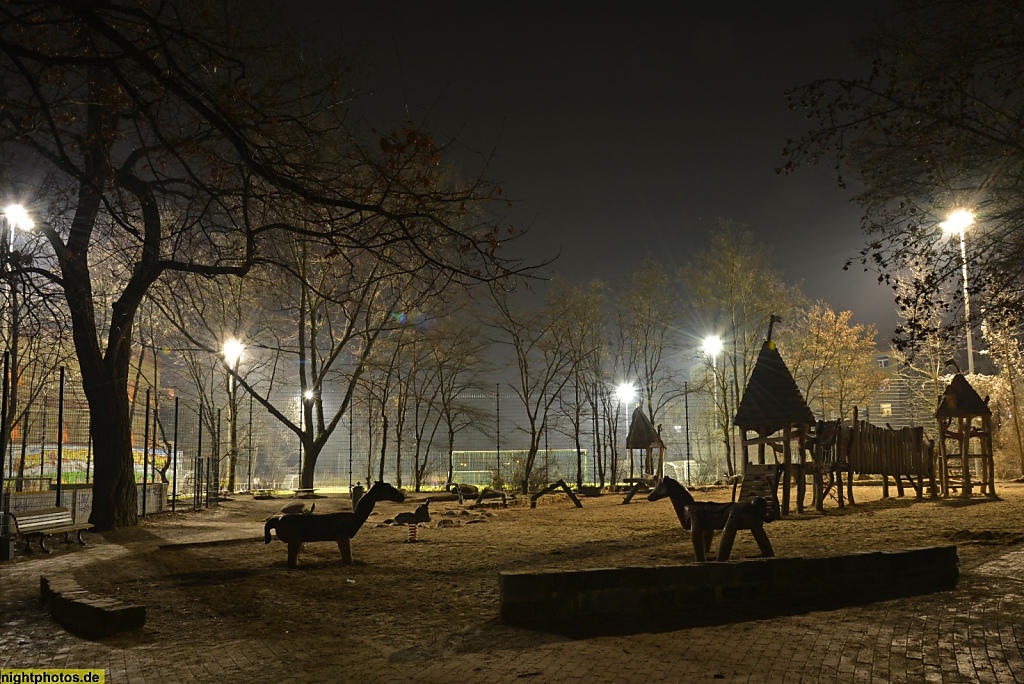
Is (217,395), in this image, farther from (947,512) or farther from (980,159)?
(980,159)

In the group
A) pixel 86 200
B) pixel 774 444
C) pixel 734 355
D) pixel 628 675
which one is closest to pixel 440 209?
pixel 628 675

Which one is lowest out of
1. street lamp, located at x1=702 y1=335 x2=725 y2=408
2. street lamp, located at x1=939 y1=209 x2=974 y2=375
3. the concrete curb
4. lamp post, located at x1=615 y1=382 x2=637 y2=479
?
the concrete curb

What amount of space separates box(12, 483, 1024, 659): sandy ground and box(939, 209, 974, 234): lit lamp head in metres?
4.08

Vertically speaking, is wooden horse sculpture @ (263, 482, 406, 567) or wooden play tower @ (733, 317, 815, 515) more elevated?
wooden play tower @ (733, 317, 815, 515)

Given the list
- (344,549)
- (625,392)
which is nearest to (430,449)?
(625,392)

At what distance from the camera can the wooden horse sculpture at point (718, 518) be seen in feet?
27.8

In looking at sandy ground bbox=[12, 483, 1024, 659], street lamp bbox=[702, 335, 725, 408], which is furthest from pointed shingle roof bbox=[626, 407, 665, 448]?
sandy ground bbox=[12, 483, 1024, 659]

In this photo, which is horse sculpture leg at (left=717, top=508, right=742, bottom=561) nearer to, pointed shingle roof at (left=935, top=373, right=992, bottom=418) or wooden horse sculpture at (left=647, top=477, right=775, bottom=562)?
wooden horse sculpture at (left=647, top=477, right=775, bottom=562)

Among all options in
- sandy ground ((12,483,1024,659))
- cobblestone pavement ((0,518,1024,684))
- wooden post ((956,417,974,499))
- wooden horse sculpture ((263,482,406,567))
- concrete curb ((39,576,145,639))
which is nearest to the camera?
cobblestone pavement ((0,518,1024,684))

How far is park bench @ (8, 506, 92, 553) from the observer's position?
39.0 feet

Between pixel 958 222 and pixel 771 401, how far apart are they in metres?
6.97

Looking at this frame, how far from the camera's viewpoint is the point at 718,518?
8.85 metres

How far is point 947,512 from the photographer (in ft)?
50.5

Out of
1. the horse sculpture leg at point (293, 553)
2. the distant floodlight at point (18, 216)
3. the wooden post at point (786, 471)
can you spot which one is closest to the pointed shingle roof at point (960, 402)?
the wooden post at point (786, 471)
